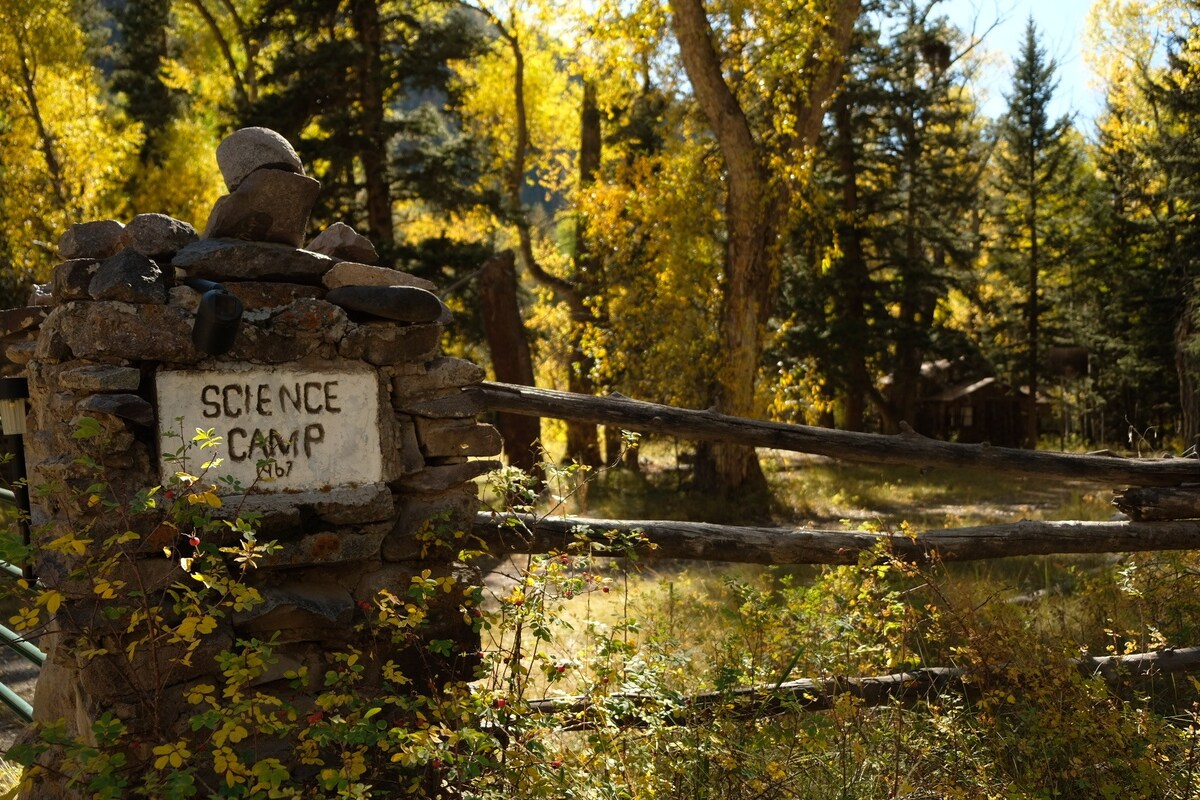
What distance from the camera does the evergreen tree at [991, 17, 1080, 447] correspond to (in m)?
22.7

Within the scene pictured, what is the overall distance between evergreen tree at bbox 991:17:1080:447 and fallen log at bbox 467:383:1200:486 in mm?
18718

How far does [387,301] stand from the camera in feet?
12.4

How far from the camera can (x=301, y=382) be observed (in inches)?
144

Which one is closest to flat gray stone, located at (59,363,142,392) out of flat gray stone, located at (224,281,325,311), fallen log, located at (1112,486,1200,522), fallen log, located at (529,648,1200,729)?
flat gray stone, located at (224,281,325,311)

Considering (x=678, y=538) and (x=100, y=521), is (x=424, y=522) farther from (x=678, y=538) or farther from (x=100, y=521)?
(x=678, y=538)

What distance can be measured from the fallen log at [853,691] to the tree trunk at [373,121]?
12.1m

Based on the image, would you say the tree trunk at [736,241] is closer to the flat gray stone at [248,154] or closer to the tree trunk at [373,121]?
the tree trunk at [373,121]

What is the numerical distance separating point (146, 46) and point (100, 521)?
25634 mm

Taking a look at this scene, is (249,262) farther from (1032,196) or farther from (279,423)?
(1032,196)

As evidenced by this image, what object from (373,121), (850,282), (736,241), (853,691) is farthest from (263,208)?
(850,282)

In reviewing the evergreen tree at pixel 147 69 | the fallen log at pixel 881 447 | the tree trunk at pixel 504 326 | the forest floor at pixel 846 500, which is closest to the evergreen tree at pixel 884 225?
the forest floor at pixel 846 500

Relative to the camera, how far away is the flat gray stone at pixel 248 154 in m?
3.77

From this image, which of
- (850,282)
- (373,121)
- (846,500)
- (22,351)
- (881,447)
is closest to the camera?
(22,351)

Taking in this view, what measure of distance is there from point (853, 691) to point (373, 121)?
1304cm
